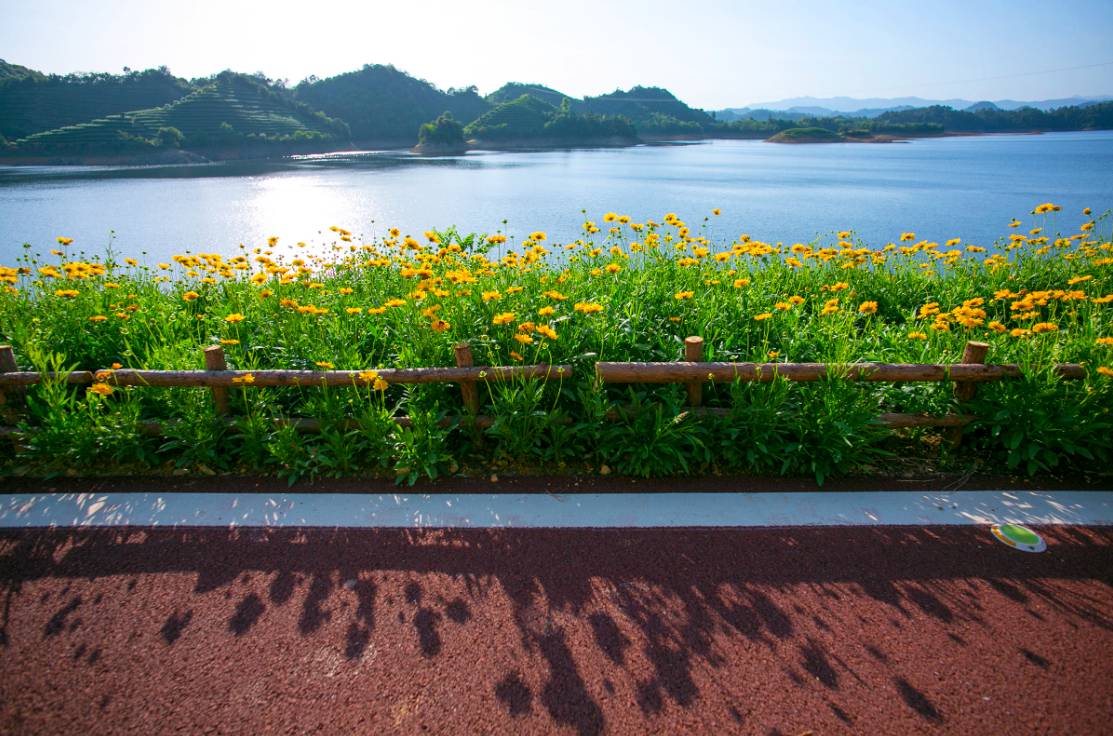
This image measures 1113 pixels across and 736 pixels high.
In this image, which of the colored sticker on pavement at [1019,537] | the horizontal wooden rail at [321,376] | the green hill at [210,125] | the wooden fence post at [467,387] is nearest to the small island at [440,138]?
the green hill at [210,125]

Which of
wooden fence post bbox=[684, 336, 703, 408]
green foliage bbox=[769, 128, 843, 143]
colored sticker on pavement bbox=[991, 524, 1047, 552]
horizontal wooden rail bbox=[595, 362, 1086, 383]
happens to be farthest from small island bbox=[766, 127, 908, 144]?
colored sticker on pavement bbox=[991, 524, 1047, 552]

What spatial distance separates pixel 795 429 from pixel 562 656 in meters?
2.06

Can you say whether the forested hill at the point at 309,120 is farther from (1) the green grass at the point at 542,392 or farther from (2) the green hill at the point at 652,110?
(1) the green grass at the point at 542,392

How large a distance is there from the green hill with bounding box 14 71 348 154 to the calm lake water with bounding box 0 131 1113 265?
50.9ft

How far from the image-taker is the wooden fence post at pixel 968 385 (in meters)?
3.56

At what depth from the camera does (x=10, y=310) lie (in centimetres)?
467

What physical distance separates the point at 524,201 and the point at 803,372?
22.2 meters

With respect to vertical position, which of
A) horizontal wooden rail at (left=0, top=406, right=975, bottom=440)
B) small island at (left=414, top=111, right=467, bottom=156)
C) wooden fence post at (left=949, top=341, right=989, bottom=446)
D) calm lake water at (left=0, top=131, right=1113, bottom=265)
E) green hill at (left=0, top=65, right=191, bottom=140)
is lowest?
calm lake water at (left=0, top=131, right=1113, bottom=265)

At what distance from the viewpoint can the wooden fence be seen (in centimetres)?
351

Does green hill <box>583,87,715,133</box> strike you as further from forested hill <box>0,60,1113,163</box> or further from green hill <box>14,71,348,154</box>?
green hill <box>14,71,348,154</box>

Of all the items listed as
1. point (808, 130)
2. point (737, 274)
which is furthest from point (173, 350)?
point (808, 130)

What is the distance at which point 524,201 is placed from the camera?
24.4 meters

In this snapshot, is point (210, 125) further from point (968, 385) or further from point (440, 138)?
point (968, 385)

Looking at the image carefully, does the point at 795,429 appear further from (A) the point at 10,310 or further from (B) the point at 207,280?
(A) the point at 10,310
